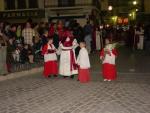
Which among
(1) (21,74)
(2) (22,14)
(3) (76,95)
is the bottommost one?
(3) (76,95)

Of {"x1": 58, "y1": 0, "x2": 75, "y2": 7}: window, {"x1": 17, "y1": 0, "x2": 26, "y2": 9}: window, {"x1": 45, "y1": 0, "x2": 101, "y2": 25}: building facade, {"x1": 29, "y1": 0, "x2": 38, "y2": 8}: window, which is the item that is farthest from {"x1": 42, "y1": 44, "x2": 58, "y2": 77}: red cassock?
A: {"x1": 17, "y1": 0, "x2": 26, "y2": 9}: window

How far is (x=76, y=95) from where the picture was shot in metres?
11.4

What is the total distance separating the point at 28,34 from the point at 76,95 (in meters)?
7.65

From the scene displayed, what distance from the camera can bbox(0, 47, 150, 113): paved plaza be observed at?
9.88 metres

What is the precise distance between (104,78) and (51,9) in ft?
85.2

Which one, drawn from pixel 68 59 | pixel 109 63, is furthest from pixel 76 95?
pixel 68 59

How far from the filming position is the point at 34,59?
17.9 m

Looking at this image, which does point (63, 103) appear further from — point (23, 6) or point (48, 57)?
point (23, 6)

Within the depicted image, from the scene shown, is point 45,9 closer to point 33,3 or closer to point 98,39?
point 33,3

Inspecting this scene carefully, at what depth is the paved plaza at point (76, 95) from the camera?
988 cm

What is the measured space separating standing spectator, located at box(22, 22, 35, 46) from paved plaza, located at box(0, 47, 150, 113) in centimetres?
331

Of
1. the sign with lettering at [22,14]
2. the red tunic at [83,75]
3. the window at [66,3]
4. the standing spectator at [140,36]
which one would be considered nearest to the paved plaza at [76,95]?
the red tunic at [83,75]

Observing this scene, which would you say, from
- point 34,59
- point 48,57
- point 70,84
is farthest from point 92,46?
point 70,84

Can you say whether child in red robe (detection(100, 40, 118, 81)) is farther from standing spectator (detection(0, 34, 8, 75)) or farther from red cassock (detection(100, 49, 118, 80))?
standing spectator (detection(0, 34, 8, 75))
